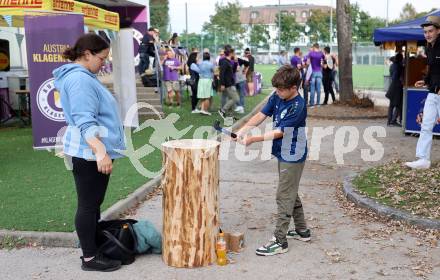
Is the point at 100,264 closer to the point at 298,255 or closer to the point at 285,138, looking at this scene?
the point at 298,255

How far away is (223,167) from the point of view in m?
9.30

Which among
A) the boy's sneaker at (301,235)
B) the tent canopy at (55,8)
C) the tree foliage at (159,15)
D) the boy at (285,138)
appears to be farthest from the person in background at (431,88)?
the tree foliage at (159,15)

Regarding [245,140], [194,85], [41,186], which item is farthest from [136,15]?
[245,140]

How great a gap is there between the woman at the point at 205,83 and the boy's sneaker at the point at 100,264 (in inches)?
430

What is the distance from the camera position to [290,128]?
16.2 ft

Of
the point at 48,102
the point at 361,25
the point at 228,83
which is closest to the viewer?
the point at 48,102

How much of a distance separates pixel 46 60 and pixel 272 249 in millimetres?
6565

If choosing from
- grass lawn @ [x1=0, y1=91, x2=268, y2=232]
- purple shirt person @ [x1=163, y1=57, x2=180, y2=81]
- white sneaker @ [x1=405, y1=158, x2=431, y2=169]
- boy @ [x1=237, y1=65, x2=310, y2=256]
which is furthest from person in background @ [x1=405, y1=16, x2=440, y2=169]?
purple shirt person @ [x1=163, y1=57, x2=180, y2=81]

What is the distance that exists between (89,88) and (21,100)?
11.0m

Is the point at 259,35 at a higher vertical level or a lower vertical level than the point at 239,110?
higher

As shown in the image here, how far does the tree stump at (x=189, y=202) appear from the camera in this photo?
465cm

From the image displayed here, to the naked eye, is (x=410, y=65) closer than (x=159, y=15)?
Yes

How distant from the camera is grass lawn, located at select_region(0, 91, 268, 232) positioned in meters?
5.84

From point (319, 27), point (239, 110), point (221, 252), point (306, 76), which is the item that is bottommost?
point (221, 252)
